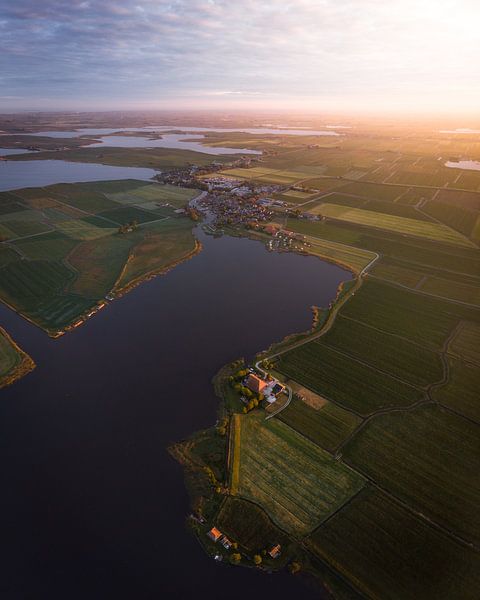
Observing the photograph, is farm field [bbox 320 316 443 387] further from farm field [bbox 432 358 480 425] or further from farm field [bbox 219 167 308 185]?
farm field [bbox 219 167 308 185]

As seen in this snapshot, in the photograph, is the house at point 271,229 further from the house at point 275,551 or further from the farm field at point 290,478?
the house at point 275,551

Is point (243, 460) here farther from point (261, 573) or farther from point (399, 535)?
point (399, 535)

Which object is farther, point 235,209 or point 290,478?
point 235,209

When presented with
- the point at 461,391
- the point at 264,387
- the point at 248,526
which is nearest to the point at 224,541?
the point at 248,526

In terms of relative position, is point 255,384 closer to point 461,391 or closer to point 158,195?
point 461,391

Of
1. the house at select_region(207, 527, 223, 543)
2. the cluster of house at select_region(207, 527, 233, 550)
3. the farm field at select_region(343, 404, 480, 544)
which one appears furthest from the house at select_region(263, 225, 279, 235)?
the cluster of house at select_region(207, 527, 233, 550)
